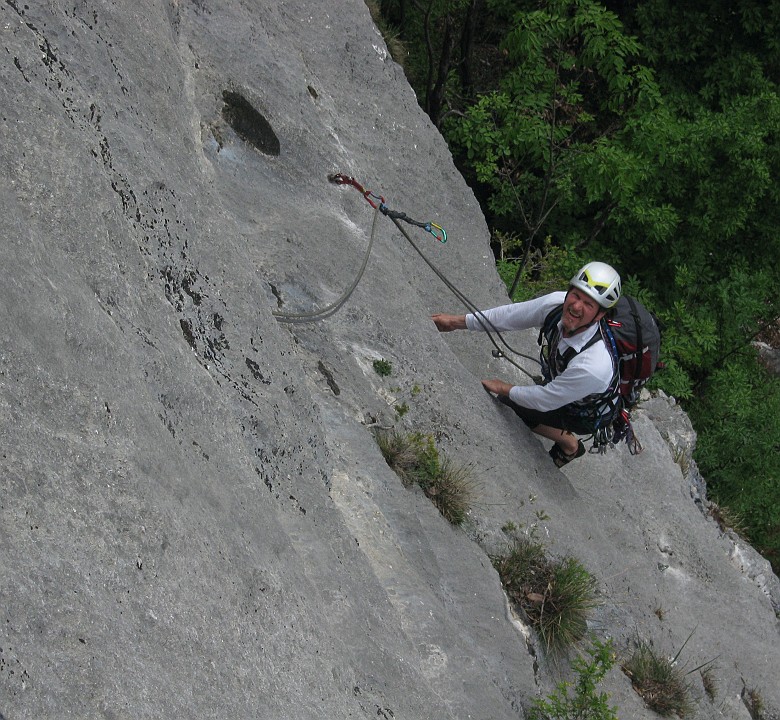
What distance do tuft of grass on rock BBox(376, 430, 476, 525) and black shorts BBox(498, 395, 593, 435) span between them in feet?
3.72

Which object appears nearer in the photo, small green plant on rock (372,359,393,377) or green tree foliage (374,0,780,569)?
small green plant on rock (372,359,393,377)

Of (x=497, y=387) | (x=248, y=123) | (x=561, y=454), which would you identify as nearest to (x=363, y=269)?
(x=248, y=123)

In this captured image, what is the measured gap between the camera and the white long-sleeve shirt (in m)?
5.92

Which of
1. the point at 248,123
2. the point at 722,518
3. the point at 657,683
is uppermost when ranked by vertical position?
the point at 248,123

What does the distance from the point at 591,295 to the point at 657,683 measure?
8.47 ft

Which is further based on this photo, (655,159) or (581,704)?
(655,159)

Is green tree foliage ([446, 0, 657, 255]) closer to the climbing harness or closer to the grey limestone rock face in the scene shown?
the grey limestone rock face

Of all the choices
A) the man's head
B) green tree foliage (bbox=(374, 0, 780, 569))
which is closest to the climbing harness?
the man's head

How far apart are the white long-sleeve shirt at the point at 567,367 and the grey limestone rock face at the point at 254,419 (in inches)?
14.7

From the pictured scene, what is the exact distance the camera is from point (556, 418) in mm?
6406

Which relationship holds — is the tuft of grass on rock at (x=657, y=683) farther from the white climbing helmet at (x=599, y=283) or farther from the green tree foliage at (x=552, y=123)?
the green tree foliage at (x=552, y=123)

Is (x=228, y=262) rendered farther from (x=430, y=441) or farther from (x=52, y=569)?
(x=52, y=569)

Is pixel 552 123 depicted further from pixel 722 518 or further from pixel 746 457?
pixel 722 518


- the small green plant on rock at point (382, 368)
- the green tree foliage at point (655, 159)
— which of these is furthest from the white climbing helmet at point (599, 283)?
the green tree foliage at point (655, 159)
